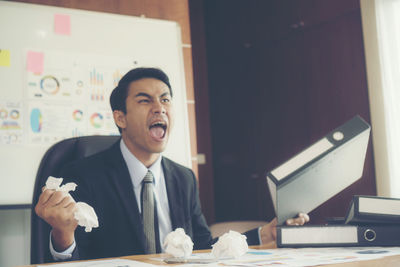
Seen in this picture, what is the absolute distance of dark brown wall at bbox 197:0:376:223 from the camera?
318cm

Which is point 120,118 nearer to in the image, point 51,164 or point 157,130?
point 157,130

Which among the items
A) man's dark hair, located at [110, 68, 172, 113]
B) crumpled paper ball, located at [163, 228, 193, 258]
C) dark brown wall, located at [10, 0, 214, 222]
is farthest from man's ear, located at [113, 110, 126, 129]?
dark brown wall, located at [10, 0, 214, 222]

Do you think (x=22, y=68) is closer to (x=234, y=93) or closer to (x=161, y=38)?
(x=161, y=38)

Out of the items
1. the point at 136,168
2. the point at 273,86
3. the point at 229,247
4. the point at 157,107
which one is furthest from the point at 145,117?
the point at 273,86

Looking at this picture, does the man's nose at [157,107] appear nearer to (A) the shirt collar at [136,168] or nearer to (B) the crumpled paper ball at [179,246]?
(A) the shirt collar at [136,168]

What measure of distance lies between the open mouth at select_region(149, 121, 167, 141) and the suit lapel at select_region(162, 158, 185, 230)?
0.29 feet

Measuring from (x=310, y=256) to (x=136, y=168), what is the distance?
0.70 meters

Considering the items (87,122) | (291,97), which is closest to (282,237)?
(87,122)

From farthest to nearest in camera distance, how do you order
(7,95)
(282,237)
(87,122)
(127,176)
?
(87,122) < (7,95) < (127,176) < (282,237)

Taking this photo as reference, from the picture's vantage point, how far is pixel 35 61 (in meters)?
2.61

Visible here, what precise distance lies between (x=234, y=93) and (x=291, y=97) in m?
0.66

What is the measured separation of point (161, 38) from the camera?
300 cm

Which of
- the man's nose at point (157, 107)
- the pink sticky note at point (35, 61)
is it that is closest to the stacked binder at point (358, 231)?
the man's nose at point (157, 107)

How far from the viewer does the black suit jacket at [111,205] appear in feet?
4.61
